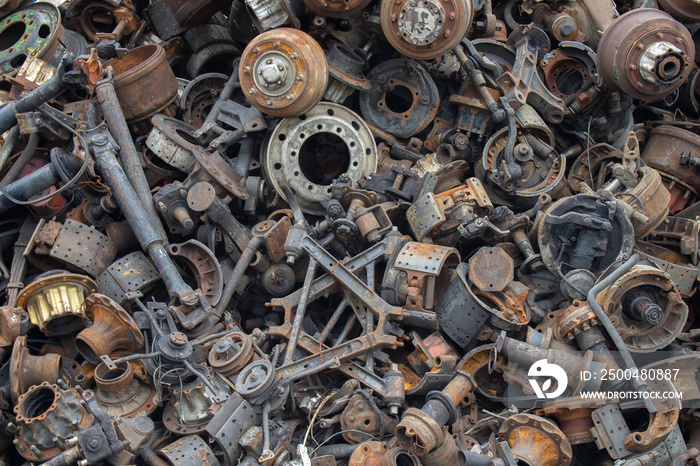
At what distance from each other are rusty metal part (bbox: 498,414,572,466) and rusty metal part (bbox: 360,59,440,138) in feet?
9.76

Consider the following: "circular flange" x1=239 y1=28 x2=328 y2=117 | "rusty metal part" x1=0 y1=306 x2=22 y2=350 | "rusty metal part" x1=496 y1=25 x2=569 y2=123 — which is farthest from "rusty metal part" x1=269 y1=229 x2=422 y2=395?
"rusty metal part" x1=496 y1=25 x2=569 y2=123

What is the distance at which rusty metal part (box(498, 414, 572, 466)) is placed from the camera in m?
3.86

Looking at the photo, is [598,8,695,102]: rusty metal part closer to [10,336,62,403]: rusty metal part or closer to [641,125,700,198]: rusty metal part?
[641,125,700,198]: rusty metal part

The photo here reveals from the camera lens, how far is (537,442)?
3.90m

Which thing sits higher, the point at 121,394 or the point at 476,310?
the point at 476,310

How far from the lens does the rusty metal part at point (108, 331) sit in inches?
169

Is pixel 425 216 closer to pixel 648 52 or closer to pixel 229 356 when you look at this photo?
pixel 229 356

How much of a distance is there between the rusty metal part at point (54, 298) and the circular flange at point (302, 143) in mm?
1843

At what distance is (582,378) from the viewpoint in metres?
4.07

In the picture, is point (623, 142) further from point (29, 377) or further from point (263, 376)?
point (29, 377)

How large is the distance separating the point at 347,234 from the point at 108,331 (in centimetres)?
194

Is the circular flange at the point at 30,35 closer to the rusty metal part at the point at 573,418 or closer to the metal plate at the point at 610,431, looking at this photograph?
the rusty metal part at the point at 573,418

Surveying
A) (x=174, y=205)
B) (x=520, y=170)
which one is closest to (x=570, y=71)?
(x=520, y=170)

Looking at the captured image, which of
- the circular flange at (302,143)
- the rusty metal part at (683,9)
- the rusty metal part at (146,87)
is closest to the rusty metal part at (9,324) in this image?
the rusty metal part at (146,87)
